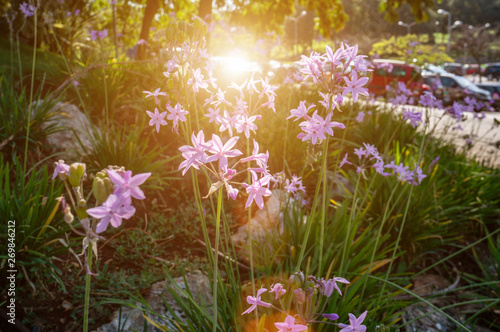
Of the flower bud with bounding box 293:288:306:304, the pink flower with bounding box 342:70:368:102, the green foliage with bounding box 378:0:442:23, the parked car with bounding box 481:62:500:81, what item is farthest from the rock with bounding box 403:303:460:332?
the parked car with bounding box 481:62:500:81

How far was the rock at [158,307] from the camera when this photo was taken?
240 centimetres

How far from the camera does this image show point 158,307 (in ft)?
8.61

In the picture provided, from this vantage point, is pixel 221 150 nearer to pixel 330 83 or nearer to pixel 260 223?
pixel 330 83

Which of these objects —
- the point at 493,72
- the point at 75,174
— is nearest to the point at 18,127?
the point at 75,174

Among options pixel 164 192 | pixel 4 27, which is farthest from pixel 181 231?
pixel 4 27

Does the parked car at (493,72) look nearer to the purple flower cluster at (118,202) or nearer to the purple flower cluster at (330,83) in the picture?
the purple flower cluster at (330,83)

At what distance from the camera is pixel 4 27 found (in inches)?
320

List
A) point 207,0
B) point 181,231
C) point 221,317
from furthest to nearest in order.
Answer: point 207,0, point 181,231, point 221,317

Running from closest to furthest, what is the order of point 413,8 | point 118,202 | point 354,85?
point 118,202 < point 354,85 < point 413,8

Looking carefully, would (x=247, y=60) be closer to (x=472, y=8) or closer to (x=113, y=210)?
(x=113, y=210)

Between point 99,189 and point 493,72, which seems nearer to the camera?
point 99,189

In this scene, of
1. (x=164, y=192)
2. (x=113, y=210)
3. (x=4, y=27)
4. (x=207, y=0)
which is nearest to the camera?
(x=113, y=210)

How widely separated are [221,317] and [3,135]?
2807 mm

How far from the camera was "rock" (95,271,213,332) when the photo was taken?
7.87ft
